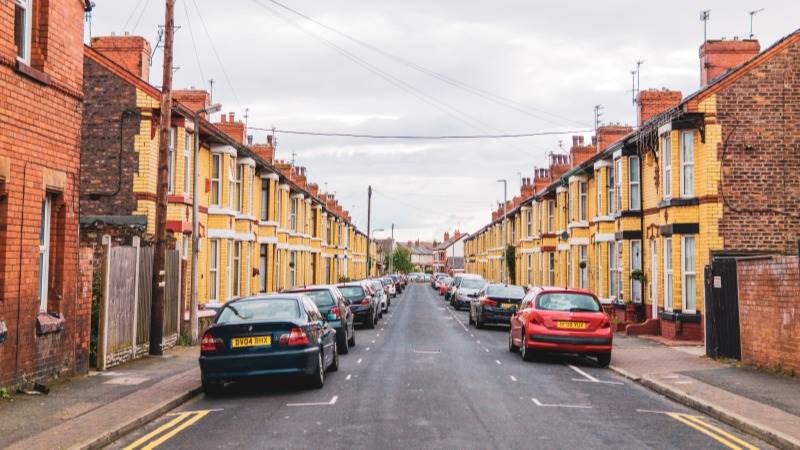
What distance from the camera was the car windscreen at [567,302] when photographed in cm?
1600

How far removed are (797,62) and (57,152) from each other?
60.0ft

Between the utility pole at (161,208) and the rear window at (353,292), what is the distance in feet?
32.4

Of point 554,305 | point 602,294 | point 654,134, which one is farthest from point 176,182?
point 602,294

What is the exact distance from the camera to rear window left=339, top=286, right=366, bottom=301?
84.9 feet

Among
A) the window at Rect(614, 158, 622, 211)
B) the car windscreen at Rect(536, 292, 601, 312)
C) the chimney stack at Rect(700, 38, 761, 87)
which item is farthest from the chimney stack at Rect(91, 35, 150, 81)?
the chimney stack at Rect(700, 38, 761, 87)

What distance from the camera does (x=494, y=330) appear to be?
87.5ft

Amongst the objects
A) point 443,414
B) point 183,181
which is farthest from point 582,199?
point 443,414

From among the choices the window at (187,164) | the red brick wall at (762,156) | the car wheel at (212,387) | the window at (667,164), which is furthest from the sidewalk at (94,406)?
the red brick wall at (762,156)

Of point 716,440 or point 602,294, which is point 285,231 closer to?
point 602,294

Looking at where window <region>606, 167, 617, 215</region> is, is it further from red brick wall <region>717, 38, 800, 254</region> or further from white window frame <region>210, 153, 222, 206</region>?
white window frame <region>210, 153, 222, 206</region>

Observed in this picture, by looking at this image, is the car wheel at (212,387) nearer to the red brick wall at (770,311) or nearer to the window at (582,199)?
the red brick wall at (770,311)

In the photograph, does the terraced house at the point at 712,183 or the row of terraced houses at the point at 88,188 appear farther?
the terraced house at the point at 712,183

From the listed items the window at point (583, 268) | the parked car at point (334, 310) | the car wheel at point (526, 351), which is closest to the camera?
the car wheel at point (526, 351)

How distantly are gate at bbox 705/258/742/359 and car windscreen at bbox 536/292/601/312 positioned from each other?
2.96 meters
